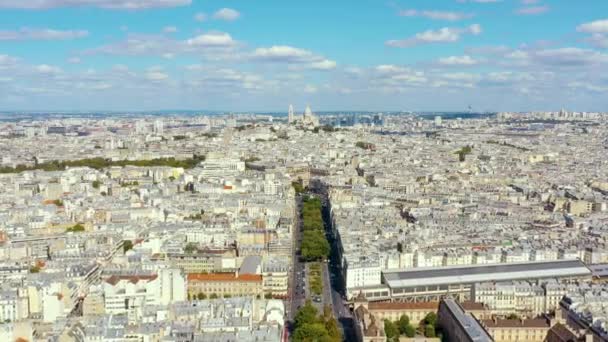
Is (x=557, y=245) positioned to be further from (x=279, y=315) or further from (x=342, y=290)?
(x=279, y=315)

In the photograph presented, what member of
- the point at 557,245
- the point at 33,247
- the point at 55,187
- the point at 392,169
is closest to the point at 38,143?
the point at 55,187

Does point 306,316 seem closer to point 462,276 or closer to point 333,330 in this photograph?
point 333,330

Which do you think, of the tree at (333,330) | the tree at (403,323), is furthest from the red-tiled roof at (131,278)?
the tree at (403,323)

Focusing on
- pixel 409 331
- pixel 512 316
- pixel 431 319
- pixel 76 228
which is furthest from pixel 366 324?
pixel 76 228

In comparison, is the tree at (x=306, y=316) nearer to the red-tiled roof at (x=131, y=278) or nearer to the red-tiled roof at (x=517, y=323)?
the red-tiled roof at (x=131, y=278)

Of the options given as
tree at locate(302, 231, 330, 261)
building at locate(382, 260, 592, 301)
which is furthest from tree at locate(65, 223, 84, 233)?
building at locate(382, 260, 592, 301)
